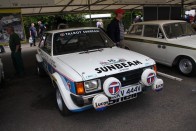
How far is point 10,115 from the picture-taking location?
3781 millimetres

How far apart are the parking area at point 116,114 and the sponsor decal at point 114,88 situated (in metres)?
0.61

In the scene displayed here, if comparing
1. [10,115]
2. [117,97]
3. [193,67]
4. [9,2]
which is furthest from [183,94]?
[9,2]

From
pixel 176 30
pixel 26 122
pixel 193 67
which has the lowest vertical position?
pixel 26 122

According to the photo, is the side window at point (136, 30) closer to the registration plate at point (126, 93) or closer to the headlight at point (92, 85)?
the registration plate at point (126, 93)

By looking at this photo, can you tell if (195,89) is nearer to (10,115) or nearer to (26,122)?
(26,122)

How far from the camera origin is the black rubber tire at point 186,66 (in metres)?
4.96

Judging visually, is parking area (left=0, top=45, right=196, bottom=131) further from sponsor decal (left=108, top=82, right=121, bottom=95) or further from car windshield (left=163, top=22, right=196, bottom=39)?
car windshield (left=163, top=22, right=196, bottom=39)

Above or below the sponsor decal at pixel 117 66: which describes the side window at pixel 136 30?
above

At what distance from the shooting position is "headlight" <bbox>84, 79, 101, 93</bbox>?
9.70 feet

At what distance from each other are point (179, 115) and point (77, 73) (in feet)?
6.23

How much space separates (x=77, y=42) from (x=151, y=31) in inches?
113

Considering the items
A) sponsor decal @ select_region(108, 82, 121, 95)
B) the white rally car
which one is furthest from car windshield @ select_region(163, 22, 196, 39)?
sponsor decal @ select_region(108, 82, 121, 95)

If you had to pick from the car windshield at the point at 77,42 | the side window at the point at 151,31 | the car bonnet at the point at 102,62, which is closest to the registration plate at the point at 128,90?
the car bonnet at the point at 102,62

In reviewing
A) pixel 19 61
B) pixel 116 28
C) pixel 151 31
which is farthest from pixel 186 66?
pixel 19 61
